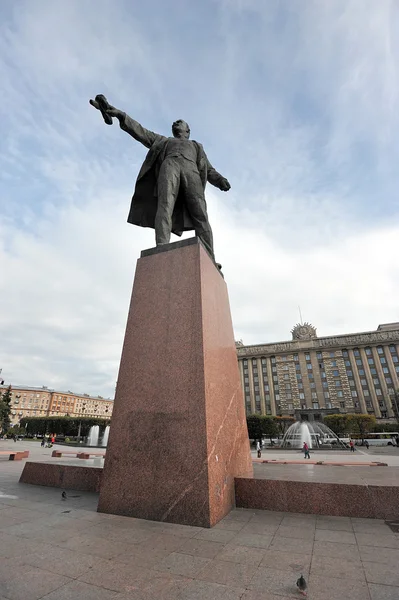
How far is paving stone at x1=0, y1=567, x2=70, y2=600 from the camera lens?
6.73ft

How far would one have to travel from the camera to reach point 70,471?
591 centimetres

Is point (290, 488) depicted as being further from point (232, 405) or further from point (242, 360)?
point (242, 360)

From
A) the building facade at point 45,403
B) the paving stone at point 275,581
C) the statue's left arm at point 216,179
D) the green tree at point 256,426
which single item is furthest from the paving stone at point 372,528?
the building facade at point 45,403

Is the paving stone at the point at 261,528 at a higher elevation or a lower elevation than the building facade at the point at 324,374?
lower

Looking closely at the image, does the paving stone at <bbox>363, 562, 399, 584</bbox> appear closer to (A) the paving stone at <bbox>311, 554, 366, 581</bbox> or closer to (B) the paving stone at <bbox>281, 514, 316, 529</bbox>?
(A) the paving stone at <bbox>311, 554, 366, 581</bbox>

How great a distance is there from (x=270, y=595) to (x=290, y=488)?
2.26 meters

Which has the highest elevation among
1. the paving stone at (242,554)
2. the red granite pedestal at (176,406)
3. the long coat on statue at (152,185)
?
the long coat on statue at (152,185)

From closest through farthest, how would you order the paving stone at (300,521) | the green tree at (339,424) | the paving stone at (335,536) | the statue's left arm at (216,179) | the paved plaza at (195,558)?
1. the paved plaza at (195,558)
2. the paving stone at (335,536)
3. the paving stone at (300,521)
4. the statue's left arm at (216,179)
5. the green tree at (339,424)

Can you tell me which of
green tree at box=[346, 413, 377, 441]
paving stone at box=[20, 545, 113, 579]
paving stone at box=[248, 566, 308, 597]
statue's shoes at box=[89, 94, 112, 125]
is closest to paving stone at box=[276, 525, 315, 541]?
paving stone at box=[248, 566, 308, 597]

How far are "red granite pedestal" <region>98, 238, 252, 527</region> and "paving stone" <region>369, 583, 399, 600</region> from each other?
5.85ft

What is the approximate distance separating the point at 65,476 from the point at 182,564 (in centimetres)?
437

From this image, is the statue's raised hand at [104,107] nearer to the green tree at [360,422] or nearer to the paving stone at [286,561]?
the paving stone at [286,561]

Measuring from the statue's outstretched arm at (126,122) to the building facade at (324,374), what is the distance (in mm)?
71230

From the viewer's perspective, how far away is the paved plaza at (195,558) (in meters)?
2.13
